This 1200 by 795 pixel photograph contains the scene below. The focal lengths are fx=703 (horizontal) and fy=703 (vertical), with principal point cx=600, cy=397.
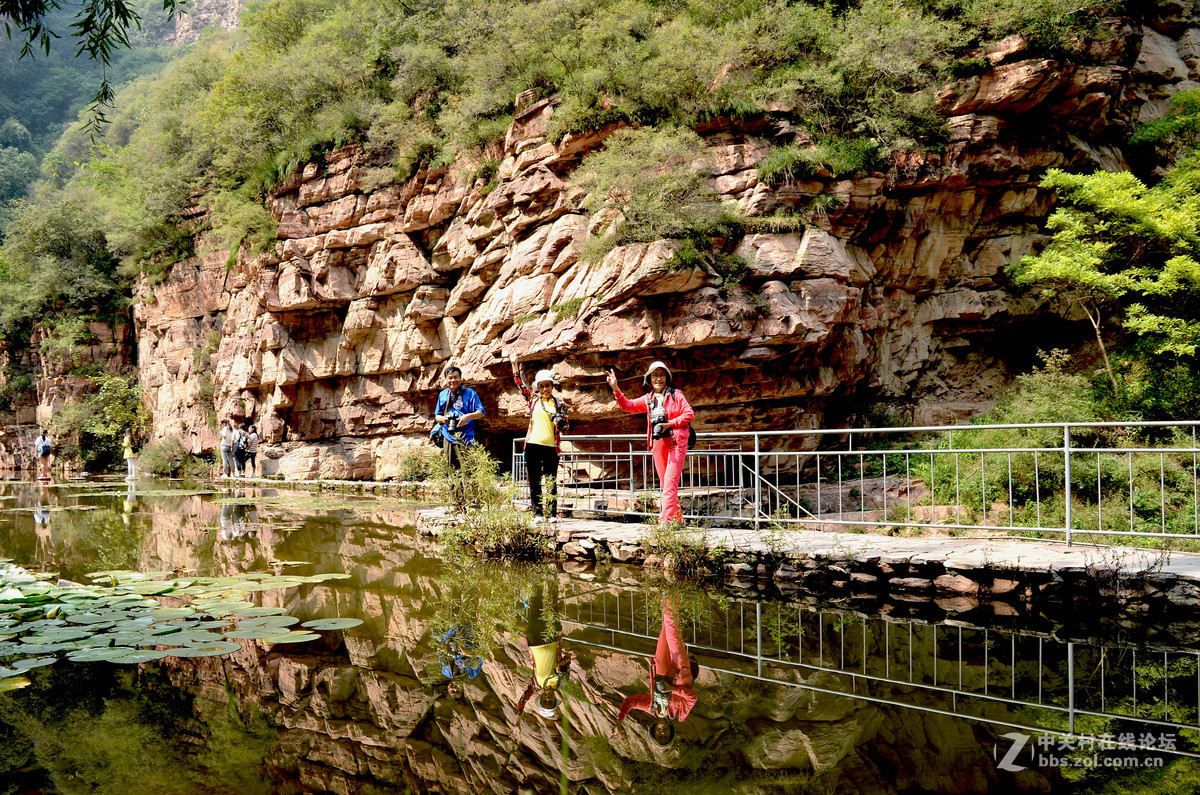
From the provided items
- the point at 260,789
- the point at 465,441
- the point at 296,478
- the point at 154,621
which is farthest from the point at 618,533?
the point at 296,478

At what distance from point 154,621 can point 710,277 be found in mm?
11497

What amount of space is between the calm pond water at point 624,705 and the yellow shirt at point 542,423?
292 cm

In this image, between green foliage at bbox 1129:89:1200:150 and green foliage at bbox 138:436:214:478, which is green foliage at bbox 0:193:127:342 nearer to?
green foliage at bbox 138:436:214:478

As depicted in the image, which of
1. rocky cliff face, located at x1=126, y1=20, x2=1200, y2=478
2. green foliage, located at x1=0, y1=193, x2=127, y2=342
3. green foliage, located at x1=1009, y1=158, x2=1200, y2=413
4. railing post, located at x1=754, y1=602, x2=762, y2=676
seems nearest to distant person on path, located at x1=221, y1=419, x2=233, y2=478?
rocky cliff face, located at x1=126, y1=20, x2=1200, y2=478

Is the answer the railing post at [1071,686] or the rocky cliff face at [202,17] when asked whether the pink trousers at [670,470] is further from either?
the rocky cliff face at [202,17]

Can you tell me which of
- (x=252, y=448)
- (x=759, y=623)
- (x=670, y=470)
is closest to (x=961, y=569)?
(x=759, y=623)

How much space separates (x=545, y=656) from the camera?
527 centimetres

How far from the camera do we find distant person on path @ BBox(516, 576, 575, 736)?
4.35 meters

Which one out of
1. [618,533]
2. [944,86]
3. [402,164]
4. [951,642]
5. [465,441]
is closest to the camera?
[951,642]

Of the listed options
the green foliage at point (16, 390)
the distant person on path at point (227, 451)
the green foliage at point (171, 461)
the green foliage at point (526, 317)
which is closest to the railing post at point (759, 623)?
the green foliage at point (526, 317)

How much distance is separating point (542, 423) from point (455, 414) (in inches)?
67.0

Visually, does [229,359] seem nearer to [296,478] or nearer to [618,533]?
[296,478]

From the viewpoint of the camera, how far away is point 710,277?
1468cm

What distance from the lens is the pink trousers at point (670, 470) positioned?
8.77m
